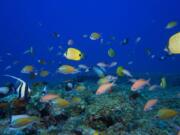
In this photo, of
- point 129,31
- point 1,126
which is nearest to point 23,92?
point 1,126

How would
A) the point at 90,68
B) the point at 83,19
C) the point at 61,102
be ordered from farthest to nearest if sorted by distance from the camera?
the point at 83,19
the point at 90,68
the point at 61,102

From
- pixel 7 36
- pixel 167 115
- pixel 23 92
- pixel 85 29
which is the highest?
pixel 85 29

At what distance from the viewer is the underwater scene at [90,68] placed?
6.09m

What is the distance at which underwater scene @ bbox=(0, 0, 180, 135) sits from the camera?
6.09 meters

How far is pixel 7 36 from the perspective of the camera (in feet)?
510

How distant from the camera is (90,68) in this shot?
10.8 meters

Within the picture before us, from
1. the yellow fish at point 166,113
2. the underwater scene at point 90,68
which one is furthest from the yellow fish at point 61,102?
the yellow fish at point 166,113

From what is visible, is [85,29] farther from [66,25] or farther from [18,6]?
[18,6]

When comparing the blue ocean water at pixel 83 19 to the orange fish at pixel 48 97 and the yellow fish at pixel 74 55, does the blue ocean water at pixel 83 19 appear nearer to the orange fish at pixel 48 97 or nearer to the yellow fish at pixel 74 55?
the yellow fish at pixel 74 55

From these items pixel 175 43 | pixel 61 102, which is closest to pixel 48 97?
pixel 61 102

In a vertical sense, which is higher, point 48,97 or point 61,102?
point 48,97

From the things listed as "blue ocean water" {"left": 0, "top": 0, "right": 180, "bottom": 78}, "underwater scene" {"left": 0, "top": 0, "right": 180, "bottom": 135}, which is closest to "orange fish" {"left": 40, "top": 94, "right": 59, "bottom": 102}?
"underwater scene" {"left": 0, "top": 0, "right": 180, "bottom": 135}

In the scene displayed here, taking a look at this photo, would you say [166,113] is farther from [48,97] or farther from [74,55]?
[48,97]

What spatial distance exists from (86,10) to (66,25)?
16.9m
